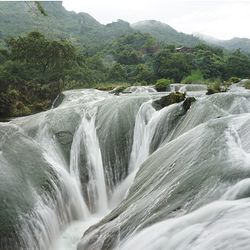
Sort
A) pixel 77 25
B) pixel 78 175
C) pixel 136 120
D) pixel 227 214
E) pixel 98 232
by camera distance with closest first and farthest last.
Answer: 1. pixel 227 214
2. pixel 98 232
3. pixel 78 175
4. pixel 136 120
5. pixel 77 25

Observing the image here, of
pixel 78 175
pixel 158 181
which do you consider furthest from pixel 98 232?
pixel 78 175

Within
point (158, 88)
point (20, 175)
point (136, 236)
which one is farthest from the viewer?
point (158, 88)

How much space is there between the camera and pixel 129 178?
32.1ft

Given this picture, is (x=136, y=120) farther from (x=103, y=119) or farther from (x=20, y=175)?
(x=20, y=175)

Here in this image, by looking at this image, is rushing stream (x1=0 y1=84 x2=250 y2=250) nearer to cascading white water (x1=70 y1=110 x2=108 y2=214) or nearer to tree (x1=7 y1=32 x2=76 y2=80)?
cascading white water (x1=70 y1=110 x2=108 y2=214)

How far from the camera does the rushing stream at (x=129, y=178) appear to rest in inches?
182

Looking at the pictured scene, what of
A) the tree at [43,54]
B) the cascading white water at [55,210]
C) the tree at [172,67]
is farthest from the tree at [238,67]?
the cascading white water at [55,210]

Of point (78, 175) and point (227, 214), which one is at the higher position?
point (227, 214)

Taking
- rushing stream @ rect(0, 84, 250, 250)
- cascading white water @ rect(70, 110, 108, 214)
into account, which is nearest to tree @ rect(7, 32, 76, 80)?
rushing stream @ rect(0, 84, 250, 250)

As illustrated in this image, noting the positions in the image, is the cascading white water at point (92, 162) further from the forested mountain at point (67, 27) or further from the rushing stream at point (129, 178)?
the forested mountain at point (67, 27)

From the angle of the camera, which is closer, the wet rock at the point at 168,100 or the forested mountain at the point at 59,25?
the wet rock at the point at 168,100

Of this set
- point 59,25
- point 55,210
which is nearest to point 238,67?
point 55,210

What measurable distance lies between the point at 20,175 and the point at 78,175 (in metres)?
2.21

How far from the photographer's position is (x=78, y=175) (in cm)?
967
